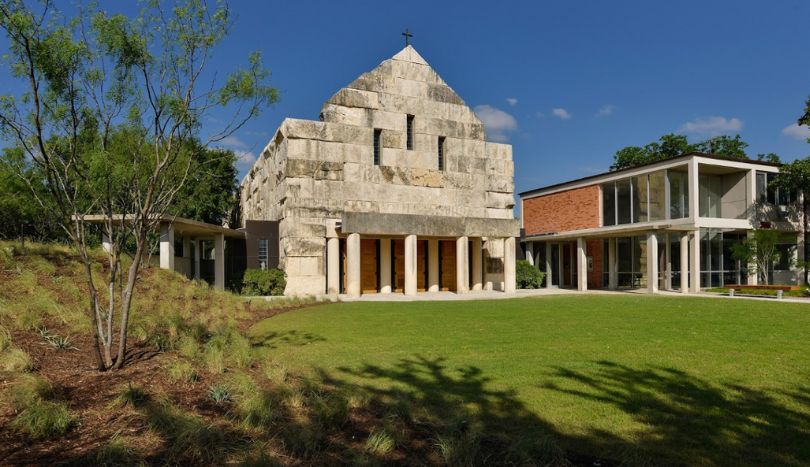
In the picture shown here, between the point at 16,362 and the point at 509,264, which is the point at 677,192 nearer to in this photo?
the point at 509,264

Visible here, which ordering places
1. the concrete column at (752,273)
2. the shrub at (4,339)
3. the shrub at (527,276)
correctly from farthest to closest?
the shrub at (527,276), the concrete column at (752,273), the shrub at (4,339)

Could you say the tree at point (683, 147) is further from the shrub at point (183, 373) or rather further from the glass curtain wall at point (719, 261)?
the shrub at point (183, 373)

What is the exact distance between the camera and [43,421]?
15.4 ft

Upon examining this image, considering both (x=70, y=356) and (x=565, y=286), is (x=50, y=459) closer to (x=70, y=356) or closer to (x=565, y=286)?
(x=70, y=356)

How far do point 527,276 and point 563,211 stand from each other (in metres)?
5.88

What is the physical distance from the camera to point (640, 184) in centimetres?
2891

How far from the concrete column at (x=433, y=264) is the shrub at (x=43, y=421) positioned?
23.4m

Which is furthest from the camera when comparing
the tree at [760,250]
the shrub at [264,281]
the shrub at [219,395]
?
the tree at [760,250]

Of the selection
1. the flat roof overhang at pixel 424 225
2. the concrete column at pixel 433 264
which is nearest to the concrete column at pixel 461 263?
the flat roof overhang at pixel 424 225

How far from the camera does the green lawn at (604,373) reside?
4.81 meters

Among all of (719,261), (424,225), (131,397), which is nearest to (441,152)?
(424,225)

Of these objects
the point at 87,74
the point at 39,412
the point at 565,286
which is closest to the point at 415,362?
the point at 39,412

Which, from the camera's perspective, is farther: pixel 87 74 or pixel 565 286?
pixel 565 286

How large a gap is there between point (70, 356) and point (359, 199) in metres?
18.8
